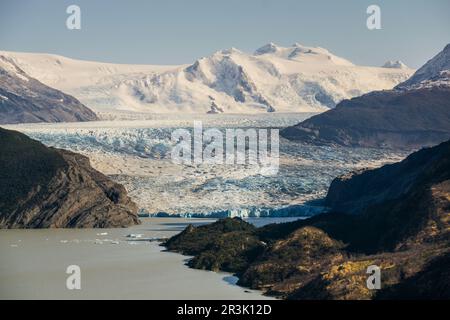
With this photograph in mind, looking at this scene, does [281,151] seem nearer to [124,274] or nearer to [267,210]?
[267,210]

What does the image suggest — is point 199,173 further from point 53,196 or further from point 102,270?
point 102,270

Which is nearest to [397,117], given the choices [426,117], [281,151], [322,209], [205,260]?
[426,117]

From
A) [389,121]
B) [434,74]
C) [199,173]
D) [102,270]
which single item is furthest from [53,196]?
[434,74]

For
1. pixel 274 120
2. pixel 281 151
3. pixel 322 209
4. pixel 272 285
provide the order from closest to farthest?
pixel 272 285 < pixel 322 209 < pixel 281 151 < pixel 274 120

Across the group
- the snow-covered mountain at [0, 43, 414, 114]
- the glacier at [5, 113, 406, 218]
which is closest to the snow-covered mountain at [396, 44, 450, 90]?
the snow-covered mountain at [0, 43, 414, 114]

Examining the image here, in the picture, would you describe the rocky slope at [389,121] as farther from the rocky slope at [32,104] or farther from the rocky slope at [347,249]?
the rocky slope at [347,249]

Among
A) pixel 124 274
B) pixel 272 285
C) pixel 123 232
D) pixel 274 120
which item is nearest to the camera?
pixel 272 285

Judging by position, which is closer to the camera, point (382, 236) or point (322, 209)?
point (382, 236)
